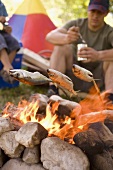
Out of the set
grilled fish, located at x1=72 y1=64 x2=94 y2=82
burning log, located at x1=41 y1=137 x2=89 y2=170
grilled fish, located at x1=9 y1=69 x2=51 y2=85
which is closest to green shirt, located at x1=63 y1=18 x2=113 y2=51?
grilled fish, located at x1=72 y1=64 x2=94 y2=82

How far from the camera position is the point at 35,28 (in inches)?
213

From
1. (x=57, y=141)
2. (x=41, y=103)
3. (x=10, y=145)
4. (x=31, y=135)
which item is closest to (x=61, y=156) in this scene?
(x=57, y=141)

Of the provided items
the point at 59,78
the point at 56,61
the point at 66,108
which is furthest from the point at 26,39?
the point at 59,78

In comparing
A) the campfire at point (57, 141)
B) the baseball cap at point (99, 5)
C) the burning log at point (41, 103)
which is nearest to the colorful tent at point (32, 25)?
the baseball cap at point (99, 5)

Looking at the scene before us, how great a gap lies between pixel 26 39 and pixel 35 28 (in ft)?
0.75

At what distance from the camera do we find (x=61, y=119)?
2385 millimetres

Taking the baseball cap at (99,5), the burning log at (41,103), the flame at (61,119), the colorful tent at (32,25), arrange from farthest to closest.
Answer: the colorful tent at (32,25), the baseball cap at (99,5), the burning log at (41,103), the flame at (61,119)

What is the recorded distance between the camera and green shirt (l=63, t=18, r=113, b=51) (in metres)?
3.74

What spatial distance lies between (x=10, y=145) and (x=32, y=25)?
3.63 m

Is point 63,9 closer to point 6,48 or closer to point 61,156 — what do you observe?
point 6,48

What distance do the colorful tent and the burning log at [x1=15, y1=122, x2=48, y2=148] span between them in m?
→ 3.48

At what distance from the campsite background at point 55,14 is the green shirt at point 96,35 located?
0.91m

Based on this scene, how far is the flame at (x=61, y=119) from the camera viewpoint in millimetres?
2146

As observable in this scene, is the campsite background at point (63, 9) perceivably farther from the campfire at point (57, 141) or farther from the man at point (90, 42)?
the campfire at point (57, 141)
